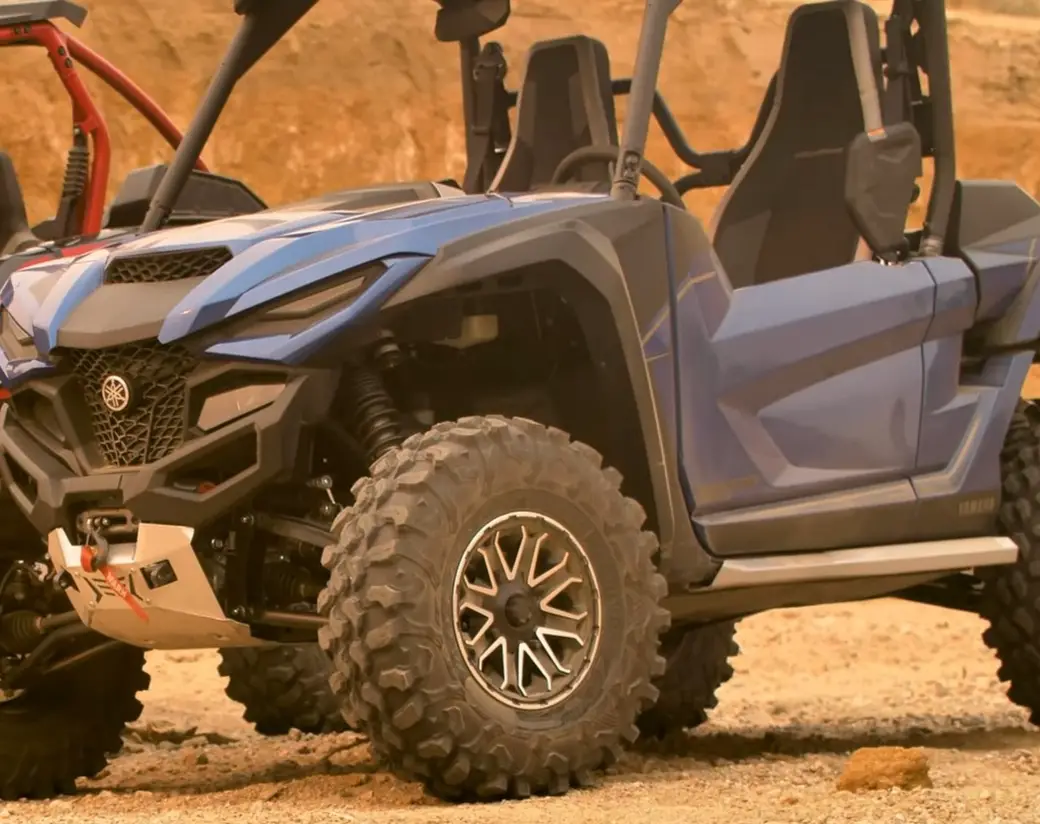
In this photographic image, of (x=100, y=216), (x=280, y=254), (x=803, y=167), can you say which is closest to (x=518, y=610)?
(x=280, y=254)

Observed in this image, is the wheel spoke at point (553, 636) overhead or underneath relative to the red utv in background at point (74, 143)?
underneath

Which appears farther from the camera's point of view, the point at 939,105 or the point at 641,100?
the point at 939,105

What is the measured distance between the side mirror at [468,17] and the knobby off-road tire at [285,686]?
208 cm

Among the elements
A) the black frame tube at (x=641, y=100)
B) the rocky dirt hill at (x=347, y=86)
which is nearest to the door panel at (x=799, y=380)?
the black frame tube at (x=641, y=100)

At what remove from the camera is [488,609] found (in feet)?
14.9

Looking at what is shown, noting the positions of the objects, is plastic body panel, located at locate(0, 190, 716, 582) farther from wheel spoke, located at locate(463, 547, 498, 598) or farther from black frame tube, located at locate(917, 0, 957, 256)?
black frame tube, located at locate(917, 0, 957, 256)

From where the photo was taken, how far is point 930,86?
6.34 m

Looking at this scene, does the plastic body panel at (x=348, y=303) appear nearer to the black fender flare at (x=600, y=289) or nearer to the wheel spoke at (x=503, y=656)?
the black fender flare at (x=600, y=289)

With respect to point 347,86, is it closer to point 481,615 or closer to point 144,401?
point 144,401

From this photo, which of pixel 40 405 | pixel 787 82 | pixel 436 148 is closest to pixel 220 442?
pixel 40 405

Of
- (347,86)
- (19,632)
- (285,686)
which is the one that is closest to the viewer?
(19,632)

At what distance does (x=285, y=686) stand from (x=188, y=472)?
276cm

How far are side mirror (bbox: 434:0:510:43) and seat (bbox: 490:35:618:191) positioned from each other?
0.21 metres

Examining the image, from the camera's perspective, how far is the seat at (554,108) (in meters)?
6.09
